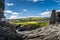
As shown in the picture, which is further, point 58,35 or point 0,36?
point 0,36

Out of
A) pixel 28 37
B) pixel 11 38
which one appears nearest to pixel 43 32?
pixel 28 37

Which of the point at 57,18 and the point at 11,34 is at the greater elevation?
the point at 57,18

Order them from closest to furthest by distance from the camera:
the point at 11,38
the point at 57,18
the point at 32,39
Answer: the point at 32,39
the point at 11,38
the point at 57,18

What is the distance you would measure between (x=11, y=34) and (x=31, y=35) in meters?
4.68

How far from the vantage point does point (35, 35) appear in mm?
28484

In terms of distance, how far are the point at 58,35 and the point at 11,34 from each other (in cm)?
1013

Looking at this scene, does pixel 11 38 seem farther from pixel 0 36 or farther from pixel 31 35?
pixel 31 35

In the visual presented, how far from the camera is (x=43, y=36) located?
27.4 metres

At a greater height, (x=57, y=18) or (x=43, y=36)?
(x=57, y=18)

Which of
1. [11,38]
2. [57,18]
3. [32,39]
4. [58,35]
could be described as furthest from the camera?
[57,18]

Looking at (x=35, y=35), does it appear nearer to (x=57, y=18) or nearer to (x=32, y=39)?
(x=32, y=39)

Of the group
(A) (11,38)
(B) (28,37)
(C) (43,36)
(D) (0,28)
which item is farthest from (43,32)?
(D) (0,28)

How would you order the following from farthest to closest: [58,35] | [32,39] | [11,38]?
[11,38]
[32,39]
[58,35]

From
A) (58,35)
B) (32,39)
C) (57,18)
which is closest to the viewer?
(58,35)
